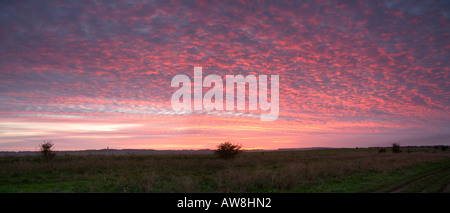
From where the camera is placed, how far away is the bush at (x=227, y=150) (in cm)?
4694

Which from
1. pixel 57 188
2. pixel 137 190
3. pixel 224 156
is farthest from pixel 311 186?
pixel 224 156

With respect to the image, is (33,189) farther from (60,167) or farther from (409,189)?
(409,189)

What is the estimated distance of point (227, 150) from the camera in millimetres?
47062

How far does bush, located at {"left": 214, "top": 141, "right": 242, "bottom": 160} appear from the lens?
1848 inches

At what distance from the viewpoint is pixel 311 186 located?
16.4m
